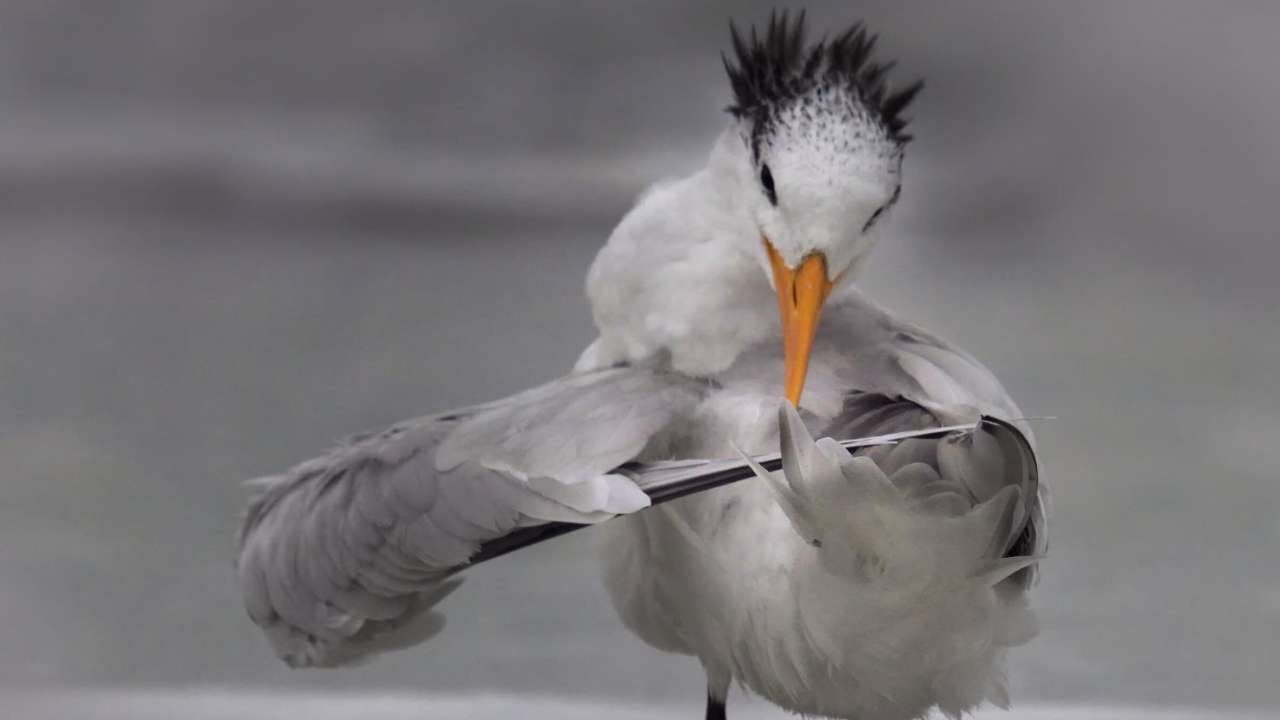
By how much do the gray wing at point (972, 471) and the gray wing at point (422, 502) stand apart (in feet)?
0.40

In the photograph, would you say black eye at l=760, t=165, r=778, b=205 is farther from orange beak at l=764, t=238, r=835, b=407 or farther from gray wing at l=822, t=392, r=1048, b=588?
gray wing at l=822, t=392, r=1048, b=588

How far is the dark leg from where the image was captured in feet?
3.54

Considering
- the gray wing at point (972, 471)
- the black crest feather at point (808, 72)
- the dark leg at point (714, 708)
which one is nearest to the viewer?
the gray wing at point (972, 471)

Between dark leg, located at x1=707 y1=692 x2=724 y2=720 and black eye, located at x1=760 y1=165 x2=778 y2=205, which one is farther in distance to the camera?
dark leg, located at x1=707 y1=692 x2=724 y2=720

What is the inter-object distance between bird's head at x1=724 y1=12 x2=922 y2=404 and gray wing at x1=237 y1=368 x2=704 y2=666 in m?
0.09

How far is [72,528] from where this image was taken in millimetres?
1396

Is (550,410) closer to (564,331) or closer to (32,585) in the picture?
(564,331)

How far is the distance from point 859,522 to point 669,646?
0.31 m

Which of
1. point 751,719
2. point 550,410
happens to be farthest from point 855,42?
point 751,719

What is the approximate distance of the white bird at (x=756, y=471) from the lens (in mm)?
720

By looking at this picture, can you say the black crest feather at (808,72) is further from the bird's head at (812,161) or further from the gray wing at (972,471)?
the gray wing at (972,471)

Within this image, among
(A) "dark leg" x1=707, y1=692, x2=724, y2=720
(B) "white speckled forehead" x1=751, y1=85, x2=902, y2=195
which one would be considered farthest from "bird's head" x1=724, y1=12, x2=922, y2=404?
(A) "dark leg" x1=707, y1=692, x2=724, y2=720

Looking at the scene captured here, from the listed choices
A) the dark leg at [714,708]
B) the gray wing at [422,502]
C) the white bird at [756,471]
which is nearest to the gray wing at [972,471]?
the white bird at [756,471]

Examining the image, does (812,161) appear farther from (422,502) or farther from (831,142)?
(422,502)
